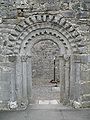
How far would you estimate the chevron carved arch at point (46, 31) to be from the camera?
376 inches

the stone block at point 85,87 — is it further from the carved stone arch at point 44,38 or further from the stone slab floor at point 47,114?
the carved stone arch at point 44,38

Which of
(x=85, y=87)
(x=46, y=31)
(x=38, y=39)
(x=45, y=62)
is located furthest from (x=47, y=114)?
(x=45, y=62)

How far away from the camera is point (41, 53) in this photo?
16297mm

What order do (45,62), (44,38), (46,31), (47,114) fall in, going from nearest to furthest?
1. (47,114)
2. (46,31)
3. (44,38)
4. (45,62)

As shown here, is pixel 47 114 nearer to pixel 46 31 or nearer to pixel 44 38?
pixel 44 38

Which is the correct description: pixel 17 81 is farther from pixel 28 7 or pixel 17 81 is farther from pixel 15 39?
→ pixel 28 7

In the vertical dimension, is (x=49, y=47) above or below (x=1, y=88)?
above

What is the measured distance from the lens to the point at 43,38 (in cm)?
984

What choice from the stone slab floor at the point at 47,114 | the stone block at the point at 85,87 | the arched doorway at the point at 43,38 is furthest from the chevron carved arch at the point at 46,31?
the stone slab floor at the point at 47,114

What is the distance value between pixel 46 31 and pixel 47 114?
2.88 metres

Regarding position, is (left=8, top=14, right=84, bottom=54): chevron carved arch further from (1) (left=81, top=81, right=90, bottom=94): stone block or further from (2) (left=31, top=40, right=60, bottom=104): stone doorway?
(2) (left=31, top=40, right=60, bottom=104): stone doorway

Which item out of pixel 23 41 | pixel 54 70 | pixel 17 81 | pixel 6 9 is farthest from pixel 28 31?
pixel 54 70

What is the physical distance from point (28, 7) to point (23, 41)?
120cm

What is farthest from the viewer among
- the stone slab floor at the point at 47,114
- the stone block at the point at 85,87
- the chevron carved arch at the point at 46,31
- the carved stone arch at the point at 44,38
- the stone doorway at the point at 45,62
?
the stone doorway at the point at 45,62
